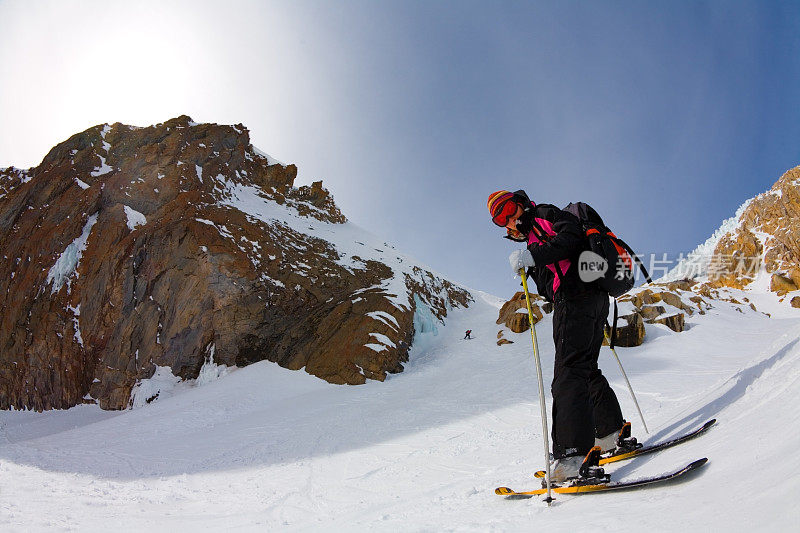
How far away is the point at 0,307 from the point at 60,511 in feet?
85.4

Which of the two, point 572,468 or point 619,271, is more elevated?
point 619,271

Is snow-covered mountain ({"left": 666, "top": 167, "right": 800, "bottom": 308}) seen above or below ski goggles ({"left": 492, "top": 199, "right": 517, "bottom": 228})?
above

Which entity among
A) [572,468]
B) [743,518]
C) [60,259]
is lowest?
[572,468]

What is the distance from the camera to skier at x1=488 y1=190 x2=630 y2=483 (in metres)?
2.58

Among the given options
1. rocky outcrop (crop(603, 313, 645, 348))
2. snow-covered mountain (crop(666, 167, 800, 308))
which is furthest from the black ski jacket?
snow-covered mountain (crop(666, 167, 800, 308))

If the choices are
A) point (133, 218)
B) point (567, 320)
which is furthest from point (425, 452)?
point (133, 218)

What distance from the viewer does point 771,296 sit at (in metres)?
39.9

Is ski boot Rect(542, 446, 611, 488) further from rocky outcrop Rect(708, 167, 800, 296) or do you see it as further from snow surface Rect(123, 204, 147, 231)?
rocky outcrop Rect(708, 167, 800, 296)

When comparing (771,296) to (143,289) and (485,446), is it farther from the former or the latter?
(143,289)

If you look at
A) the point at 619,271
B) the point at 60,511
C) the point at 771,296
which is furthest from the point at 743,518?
the point at 771,296

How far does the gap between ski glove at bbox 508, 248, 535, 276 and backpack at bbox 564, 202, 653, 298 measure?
0.41 metres

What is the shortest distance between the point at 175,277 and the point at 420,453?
16.4 meters

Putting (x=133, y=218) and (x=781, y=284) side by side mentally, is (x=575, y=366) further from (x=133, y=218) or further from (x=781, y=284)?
(x=781, y=284)

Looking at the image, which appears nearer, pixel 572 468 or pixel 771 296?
pixel 572 468
